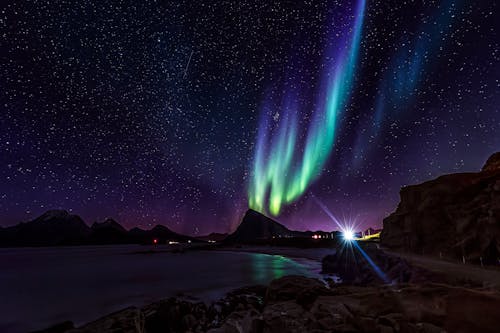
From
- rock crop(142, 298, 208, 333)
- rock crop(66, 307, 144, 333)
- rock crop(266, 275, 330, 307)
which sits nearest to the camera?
rock crop(66, 307, 144, 333)

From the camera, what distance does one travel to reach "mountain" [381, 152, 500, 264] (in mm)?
19250

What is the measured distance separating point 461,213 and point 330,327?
22.7 meters

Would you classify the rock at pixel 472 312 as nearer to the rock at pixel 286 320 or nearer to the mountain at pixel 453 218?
the rock at pixel 286 320

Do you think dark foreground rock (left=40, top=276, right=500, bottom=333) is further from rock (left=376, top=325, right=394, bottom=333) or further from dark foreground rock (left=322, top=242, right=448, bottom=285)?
dark foreground rock (left=322, top=242, right=448, bottom=285)

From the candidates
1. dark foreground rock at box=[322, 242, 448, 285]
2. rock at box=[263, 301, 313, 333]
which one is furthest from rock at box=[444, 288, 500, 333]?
dark foreground rock at box=[322, 242, 448, 285]

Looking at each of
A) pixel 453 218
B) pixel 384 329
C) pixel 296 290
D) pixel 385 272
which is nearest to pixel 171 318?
pixel 296 290

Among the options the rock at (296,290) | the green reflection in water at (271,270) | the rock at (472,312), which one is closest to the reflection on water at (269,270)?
the green reflection in water at (271,270)

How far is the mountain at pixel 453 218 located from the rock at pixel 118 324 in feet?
71.6

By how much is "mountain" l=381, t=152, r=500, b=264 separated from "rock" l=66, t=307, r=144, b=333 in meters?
21.8

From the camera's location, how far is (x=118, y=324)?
11109 millimetres

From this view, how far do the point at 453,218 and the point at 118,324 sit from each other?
28603 millimetres

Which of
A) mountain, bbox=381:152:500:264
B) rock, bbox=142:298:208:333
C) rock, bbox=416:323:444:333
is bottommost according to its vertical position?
rock, bbox=142:298:208:333

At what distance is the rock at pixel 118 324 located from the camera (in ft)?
34.6

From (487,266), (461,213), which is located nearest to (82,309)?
(487,266)
